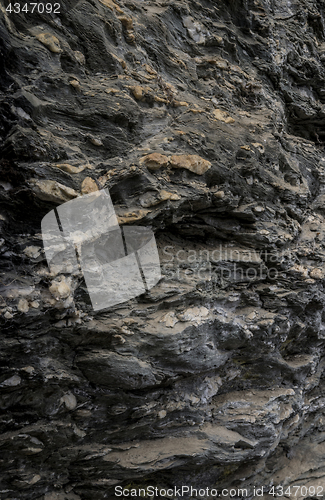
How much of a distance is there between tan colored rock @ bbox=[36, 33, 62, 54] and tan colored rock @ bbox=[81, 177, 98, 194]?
120 cm

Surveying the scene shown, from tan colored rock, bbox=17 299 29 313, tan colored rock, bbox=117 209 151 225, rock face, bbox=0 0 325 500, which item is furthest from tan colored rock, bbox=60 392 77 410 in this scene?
tan colored rock, bbox=117 209 151 225

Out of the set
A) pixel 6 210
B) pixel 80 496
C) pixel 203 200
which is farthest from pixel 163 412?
pixel 6 210

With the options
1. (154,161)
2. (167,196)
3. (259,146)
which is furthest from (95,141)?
(259,146)

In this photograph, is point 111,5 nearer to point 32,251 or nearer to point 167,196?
point 167,196

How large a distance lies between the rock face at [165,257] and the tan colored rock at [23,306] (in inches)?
0.5

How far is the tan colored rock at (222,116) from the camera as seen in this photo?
3.76 meters

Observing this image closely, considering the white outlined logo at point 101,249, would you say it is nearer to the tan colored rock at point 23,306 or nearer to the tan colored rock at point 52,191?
the tan colored rock at point 52,191

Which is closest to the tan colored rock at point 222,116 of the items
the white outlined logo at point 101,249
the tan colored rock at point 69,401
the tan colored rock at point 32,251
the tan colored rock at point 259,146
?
the tan colored rock at point 259,146

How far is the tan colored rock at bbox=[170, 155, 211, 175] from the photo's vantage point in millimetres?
3162

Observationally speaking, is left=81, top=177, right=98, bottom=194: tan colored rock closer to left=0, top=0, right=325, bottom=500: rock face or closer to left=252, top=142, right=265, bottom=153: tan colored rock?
left=0, top=0, right=325, bottom=500: rock face

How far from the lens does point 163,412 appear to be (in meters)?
Result: 3.25

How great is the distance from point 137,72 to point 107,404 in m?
3.65

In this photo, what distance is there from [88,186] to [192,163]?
1221 millimetres

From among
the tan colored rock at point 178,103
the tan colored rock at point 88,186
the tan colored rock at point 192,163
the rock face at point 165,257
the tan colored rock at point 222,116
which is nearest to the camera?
the rock face at point 165,257
